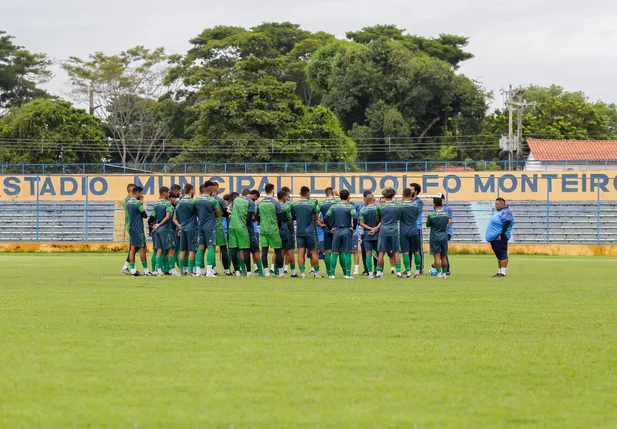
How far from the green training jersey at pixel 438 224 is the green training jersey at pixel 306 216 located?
2460 millimetres

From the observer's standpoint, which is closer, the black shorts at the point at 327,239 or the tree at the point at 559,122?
the black shorts at the point at 327,239

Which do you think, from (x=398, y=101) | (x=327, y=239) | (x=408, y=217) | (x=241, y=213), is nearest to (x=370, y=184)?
(x=398, y=101)

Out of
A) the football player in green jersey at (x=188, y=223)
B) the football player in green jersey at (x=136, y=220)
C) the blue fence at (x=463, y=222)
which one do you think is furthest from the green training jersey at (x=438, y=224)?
the blue fence at (x=463, y=222)

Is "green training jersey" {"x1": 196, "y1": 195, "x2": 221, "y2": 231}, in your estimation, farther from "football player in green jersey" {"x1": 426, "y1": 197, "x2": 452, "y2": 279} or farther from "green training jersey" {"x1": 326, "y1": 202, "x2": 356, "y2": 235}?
"football player in green jersey" {"x1": 426, "y1": 197, "x2": 452, "y2": 279}

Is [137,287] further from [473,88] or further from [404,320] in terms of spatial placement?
[473,88]

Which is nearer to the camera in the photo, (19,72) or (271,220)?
(271,220)

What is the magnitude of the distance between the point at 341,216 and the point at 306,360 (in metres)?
12.7

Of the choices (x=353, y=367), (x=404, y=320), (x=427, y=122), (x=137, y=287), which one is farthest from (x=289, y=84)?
(x=353, y=367)

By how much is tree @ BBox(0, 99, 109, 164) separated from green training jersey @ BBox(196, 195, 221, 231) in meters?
41.9

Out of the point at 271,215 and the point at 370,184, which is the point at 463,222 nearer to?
the point at 370,184

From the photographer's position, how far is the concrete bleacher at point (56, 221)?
45.6m

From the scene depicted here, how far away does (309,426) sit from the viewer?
6000mm

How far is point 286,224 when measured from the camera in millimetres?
21188

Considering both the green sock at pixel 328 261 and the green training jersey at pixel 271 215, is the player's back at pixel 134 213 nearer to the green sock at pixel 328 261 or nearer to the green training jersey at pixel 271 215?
the green training jersey at pixel 271 215
